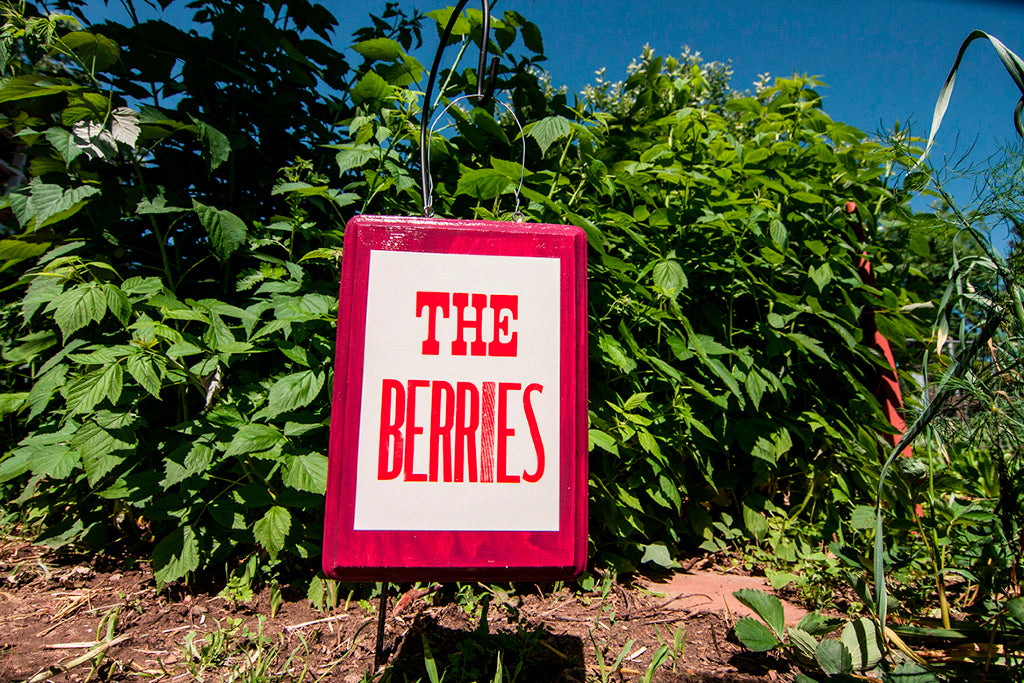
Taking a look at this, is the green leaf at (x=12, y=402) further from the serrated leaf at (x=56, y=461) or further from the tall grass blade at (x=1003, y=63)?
the tall grass blade at (x=1003, y=63)

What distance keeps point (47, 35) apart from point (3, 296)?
1411 millimetres

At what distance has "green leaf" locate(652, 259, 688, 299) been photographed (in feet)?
6.08

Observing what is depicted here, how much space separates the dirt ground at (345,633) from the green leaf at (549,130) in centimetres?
139

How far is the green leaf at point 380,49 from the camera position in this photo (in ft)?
6.22

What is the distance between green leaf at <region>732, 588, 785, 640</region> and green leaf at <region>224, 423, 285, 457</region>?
4.67 feet

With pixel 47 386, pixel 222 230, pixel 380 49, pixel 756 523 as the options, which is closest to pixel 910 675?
pixel 756 523

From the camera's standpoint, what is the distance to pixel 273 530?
5.54 feet

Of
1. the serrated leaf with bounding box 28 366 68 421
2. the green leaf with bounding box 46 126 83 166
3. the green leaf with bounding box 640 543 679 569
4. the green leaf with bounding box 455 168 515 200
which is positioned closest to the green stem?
the green leaf with bounding box 46 126 83 166

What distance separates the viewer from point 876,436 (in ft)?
7.83

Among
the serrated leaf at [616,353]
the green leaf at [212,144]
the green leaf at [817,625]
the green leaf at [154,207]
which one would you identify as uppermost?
the green leaf at [212,144]

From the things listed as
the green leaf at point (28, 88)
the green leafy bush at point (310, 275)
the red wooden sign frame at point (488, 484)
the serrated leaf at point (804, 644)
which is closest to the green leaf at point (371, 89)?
the green leafy bush at point (310, 275)

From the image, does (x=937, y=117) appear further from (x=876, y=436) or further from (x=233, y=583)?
(x=233, y=583)

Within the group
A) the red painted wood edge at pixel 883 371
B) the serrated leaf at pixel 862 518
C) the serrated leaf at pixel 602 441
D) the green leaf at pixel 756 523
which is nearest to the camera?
the serrated leaf at pixel 602 441

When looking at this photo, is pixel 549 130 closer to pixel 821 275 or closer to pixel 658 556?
pixel 821 275
